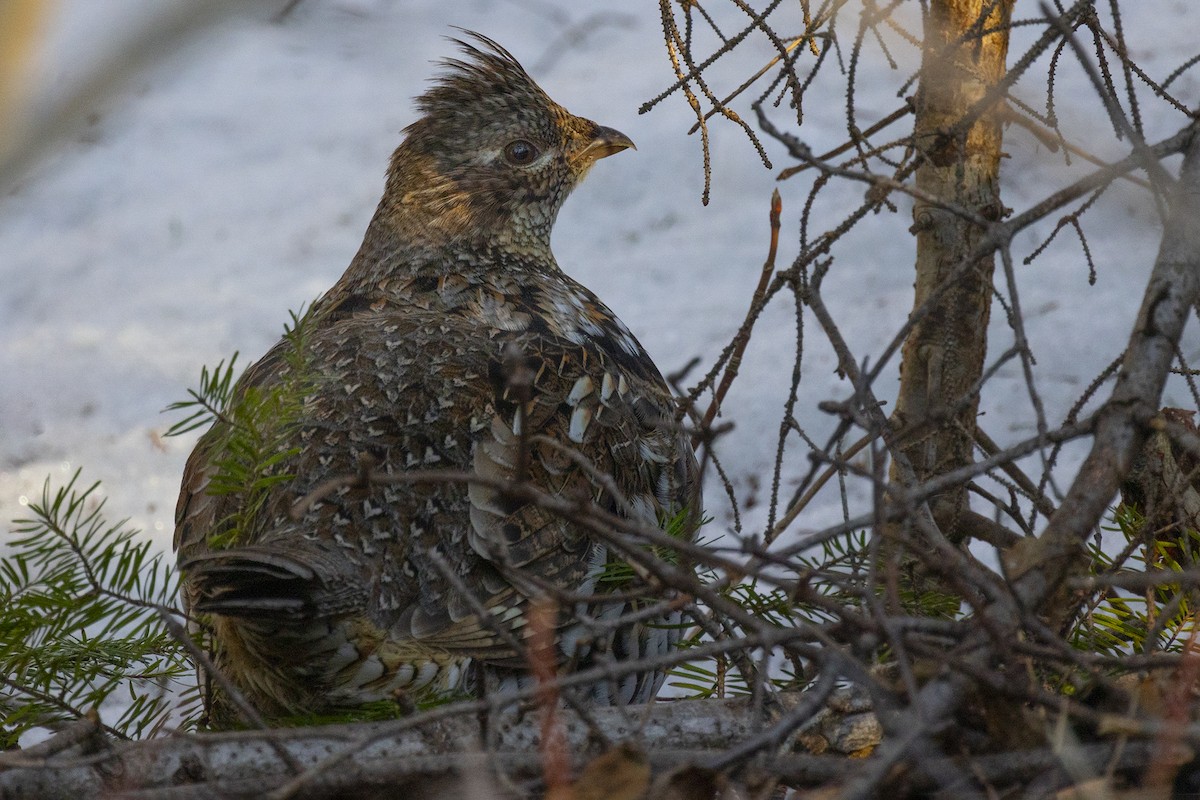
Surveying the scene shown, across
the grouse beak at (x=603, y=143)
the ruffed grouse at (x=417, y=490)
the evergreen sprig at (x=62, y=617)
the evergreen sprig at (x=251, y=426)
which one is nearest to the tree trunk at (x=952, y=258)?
the ruffed grouse at (x=417, y=490)

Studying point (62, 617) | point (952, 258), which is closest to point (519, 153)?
point (952, 258)

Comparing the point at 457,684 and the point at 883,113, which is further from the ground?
the point at 883,113

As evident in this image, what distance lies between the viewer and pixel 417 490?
9.46 feet

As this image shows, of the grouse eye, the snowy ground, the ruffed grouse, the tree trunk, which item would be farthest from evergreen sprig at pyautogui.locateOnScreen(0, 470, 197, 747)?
the snowy ground

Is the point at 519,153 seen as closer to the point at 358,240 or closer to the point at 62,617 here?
the point at 62,617

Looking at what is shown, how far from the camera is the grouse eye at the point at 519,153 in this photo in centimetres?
407

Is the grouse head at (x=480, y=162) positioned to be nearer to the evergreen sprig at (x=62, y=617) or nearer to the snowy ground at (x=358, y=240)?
the snowy ground at (x=358, y=240)

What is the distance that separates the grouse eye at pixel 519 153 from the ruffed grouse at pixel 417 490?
18.3 inches

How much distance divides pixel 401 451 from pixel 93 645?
80 centimetres

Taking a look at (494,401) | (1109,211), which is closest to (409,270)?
(494,401)

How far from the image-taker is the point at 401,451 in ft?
9.52

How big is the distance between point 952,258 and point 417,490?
150 centimetres

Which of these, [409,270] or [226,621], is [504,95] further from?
[226,621]

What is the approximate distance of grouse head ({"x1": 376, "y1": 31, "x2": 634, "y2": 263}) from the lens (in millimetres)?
3994
